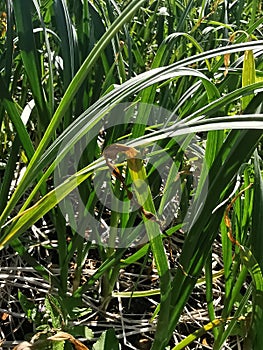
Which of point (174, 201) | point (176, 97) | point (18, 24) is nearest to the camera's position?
point (18, 24)

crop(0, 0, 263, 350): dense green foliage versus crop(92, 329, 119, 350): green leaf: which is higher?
crop(0, 0, 263, 350): dense green foliage

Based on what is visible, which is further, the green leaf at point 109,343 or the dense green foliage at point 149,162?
the green leaf at point 109,343

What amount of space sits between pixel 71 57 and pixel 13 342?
16.7 inches

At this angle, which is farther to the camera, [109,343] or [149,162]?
[149,162]

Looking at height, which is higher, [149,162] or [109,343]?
[149,162]

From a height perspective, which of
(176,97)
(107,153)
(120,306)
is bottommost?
(120,306)

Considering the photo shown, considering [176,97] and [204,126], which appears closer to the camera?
[204,126]

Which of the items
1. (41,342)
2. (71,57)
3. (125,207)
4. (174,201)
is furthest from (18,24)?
(174,201)

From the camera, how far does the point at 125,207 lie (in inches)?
32.5

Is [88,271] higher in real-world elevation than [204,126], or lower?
lower

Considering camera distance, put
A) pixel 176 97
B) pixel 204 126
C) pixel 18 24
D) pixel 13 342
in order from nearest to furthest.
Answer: pixel 204 126
pixel 18 24
pixel 13 342
pixel 176 97

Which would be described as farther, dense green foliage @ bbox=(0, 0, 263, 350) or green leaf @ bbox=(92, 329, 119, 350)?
green leaf @ bbox=(92, 329, 119, 350)

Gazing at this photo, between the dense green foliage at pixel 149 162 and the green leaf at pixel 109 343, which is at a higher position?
the dense green foliage at pixel 149 162

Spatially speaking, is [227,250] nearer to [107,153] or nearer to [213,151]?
[213,151]
